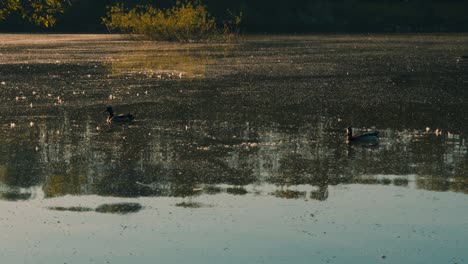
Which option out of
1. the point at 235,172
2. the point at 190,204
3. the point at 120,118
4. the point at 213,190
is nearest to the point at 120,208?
the point at 190,204

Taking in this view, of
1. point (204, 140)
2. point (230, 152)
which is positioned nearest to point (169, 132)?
point (204, 140)

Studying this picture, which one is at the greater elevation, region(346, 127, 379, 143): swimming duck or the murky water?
region(346, 127, 379, 143): swimming duck

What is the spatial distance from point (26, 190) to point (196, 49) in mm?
43539

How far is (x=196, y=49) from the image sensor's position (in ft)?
189

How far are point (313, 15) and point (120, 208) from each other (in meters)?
94.9

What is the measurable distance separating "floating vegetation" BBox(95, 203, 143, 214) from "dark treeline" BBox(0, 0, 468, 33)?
84.0 metres

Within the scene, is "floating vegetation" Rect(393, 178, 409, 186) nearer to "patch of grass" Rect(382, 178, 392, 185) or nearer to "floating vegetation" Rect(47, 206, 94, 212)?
"patch of grass" Rect(382, 178, 392, 185)

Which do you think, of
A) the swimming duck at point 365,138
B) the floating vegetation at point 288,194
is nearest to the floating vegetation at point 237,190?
the floating vegetation at point 288,194

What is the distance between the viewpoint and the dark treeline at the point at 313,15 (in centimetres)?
9944

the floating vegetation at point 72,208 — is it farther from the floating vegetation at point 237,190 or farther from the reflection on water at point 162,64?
the reflection on water at point 162,64

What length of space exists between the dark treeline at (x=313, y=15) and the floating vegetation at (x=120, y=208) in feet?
276

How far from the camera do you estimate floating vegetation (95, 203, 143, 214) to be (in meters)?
12.8

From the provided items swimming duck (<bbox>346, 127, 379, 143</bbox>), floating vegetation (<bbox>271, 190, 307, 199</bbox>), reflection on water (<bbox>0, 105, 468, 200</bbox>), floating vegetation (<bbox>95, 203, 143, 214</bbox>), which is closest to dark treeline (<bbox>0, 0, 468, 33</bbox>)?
reflection on water (<bbox>0, 105, 468, 200</bbox>)

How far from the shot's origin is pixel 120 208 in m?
13.0
